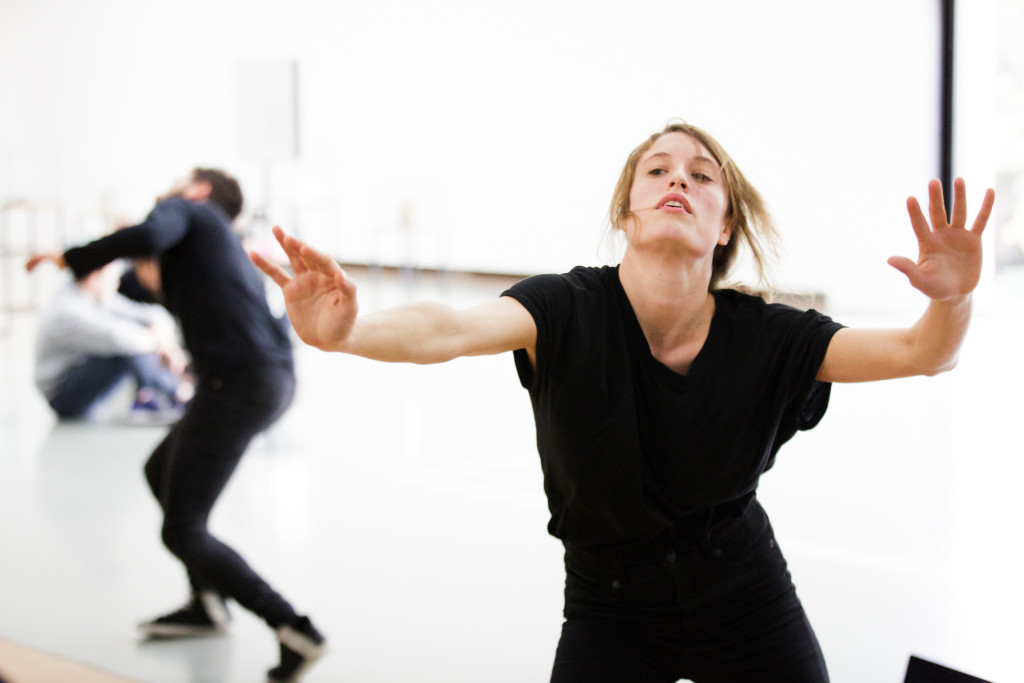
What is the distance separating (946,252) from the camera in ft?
4.74

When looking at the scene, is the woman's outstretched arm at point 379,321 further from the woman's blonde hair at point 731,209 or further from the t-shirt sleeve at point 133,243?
the t-shirt sleeve at point 133,243

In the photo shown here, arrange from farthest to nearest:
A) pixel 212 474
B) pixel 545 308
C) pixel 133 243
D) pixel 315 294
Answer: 1. pixel 212 474
2. pixel 133 243
3. pixel 545 308
4. pixel 315 294

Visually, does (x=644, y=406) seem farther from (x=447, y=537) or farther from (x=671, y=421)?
(x=447, y=537)

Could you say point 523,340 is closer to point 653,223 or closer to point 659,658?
point 653,223

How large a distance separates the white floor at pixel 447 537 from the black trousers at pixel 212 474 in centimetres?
24

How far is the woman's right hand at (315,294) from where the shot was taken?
1364 millimetres

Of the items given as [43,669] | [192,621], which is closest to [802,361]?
[192,621]

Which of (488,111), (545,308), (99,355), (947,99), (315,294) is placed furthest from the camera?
(488,111)

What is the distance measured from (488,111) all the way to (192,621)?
7791 millimetres

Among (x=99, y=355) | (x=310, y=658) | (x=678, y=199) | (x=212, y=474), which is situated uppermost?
(x=678, y=199)

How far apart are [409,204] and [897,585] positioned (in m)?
7.42

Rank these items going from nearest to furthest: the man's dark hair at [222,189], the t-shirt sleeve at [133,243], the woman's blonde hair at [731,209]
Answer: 1. the woman's blonde hair at [731,209]
2. the t-shirt sleeve at [133,243]
3. the man's dark hair at [222,189]

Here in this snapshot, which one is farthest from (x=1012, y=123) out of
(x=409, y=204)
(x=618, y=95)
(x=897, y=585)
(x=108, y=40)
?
(x=108, y=40)

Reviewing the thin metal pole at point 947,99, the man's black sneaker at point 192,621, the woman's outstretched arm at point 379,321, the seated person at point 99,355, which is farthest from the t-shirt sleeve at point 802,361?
the thin metal pole at point 947,99
